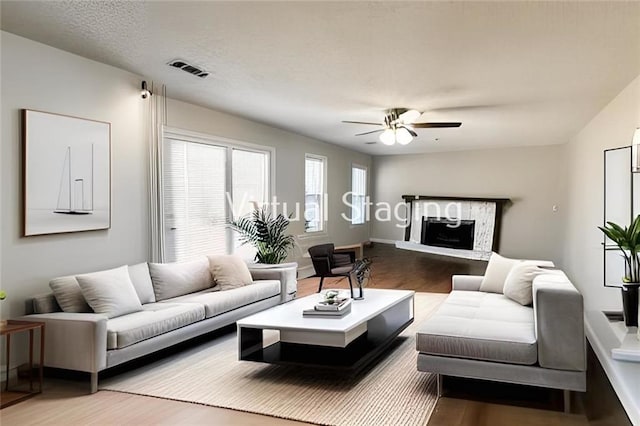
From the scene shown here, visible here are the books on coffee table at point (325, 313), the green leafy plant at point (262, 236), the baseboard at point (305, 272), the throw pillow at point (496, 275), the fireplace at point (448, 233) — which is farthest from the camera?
the fireplace at point (448, 233)

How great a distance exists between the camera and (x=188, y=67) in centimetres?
→ 412

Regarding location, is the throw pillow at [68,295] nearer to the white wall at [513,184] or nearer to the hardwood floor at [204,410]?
the hardwood floor at [204,410]

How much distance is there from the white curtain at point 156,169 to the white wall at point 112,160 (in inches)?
3.4

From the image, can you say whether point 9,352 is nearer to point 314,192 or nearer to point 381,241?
point 314,192

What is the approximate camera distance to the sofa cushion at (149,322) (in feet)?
11.1

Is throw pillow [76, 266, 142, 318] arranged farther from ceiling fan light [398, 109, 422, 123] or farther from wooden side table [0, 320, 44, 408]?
ceiling fan light [398, 109, 422, 123]

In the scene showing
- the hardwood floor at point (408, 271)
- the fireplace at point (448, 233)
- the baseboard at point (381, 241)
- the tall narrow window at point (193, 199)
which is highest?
the tall narrow window at point (193, 199)

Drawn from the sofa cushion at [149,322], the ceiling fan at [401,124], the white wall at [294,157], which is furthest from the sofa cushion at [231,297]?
the ceiling fan at [401,124]

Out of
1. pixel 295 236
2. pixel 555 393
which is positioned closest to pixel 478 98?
pixel 555 393

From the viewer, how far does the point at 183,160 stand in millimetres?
5605

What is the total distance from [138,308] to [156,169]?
1.66m

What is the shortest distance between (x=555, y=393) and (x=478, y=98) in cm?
319

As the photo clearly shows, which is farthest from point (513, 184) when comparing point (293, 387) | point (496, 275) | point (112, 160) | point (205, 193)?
point (112, 160)

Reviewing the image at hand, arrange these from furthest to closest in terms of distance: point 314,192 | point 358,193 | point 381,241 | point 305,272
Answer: point 381,241, point 358,193, point 314,192, point 305,272
